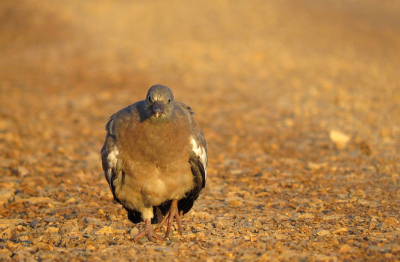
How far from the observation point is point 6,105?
1323 centimetres

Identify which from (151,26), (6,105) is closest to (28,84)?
(6,105)

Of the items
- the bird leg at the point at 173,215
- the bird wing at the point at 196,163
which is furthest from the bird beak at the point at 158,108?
the bird leg at the point at 173,215

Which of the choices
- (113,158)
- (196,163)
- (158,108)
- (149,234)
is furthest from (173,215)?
(158,108)

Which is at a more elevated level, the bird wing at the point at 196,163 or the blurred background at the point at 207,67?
the blurred background at the point at 207,67

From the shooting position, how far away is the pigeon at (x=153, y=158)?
5645mm

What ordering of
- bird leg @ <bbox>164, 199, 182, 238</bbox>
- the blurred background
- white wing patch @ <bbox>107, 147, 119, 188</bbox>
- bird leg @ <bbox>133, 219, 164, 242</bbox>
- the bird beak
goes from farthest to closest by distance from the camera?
the blurred background < bird leg @ <bbox>164, 199, 182, 238</bbox> < white wing patch @ <bbox>107, 147, 119, 188</bbox> < bird leg @ <bbox>133, 219, 164, 242</bbox> < the bird beak

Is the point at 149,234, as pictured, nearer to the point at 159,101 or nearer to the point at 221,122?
the point at 159,101

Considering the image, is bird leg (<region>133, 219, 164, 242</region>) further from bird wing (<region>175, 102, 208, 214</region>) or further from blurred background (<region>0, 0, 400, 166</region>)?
blurred background (<region>0, 0, 400, 166</region>)

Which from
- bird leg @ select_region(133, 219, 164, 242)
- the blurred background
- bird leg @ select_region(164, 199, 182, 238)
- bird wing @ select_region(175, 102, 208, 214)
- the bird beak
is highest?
the blurred background

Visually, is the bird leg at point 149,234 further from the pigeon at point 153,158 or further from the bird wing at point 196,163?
the bird wing at point 196,163

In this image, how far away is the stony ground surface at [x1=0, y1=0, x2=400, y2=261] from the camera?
17.9ft

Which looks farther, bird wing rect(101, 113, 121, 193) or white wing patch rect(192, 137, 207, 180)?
white wing patch rect(192, 137, 207, 180)

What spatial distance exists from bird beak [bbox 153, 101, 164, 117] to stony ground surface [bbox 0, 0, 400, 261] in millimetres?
1450

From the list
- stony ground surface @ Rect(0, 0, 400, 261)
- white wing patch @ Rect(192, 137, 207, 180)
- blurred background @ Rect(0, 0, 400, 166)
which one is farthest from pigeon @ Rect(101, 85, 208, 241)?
blurred background @ Rect(0, 0, 400, 166)
